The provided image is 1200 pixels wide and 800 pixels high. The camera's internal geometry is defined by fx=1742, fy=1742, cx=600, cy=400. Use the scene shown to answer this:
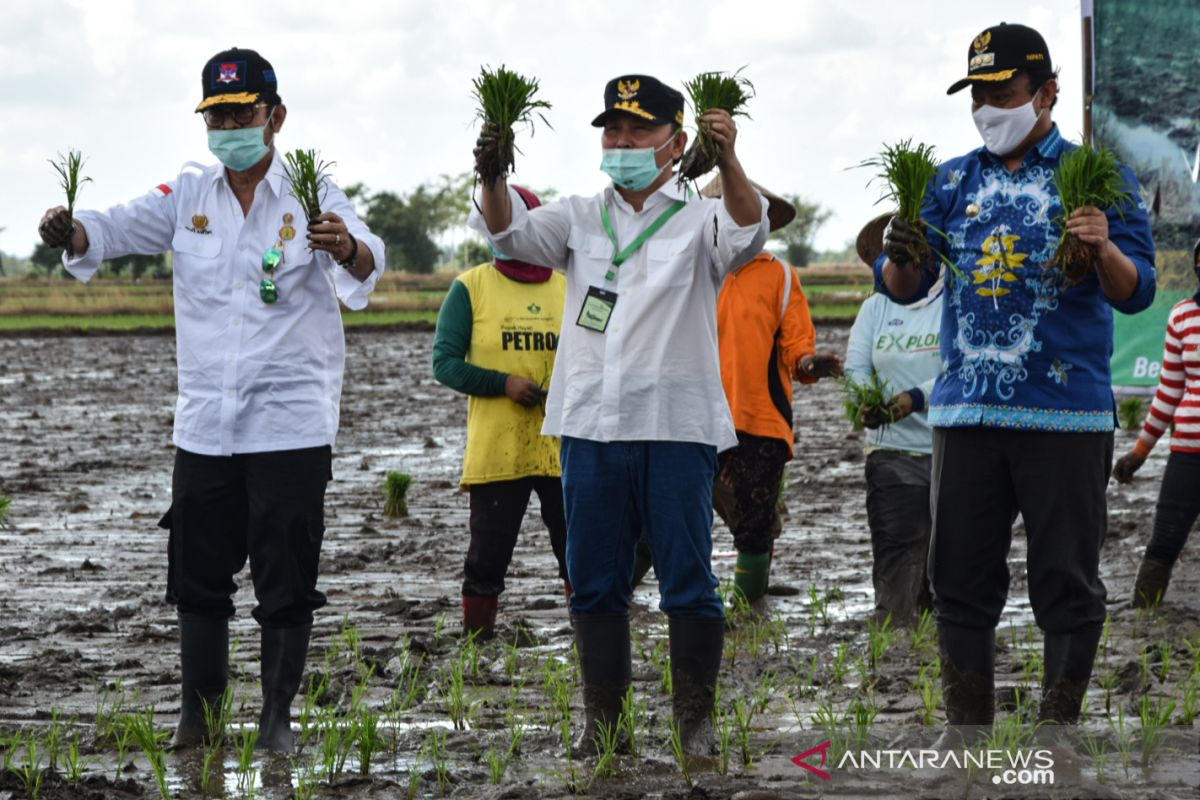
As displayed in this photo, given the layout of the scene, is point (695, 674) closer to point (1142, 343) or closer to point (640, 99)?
point (640, 99)

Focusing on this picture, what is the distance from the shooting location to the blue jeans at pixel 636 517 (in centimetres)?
516

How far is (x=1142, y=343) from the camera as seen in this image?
39.8ft

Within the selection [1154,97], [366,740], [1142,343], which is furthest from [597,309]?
[1142,343]

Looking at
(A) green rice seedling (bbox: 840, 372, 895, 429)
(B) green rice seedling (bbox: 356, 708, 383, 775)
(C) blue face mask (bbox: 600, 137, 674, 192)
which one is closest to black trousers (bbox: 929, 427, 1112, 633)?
(C) blue face mask (bbox: 600, 137, 674, 192)

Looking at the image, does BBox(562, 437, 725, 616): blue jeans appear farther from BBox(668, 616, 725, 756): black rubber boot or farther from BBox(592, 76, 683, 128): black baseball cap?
BBox(592, 76, 683, 128): black baseball cap

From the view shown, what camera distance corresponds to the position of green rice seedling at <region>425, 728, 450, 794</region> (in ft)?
15.8

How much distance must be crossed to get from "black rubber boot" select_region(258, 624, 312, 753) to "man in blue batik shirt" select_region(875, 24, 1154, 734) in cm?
196

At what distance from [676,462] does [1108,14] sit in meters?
7.66

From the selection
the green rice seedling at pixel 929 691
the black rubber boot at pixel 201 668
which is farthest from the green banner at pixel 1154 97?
the black rubber boot at pixel 201 668

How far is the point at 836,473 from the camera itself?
14039 millimetres

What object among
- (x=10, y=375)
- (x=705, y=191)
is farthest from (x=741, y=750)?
(x=10, y=375)

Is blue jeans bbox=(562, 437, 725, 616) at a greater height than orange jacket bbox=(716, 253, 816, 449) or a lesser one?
lesser

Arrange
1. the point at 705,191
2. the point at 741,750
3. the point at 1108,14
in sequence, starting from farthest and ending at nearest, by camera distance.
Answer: the point at 1108,14
the point at 705,191
the point at 741,750

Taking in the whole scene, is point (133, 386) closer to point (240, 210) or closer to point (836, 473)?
point (836, 473)
